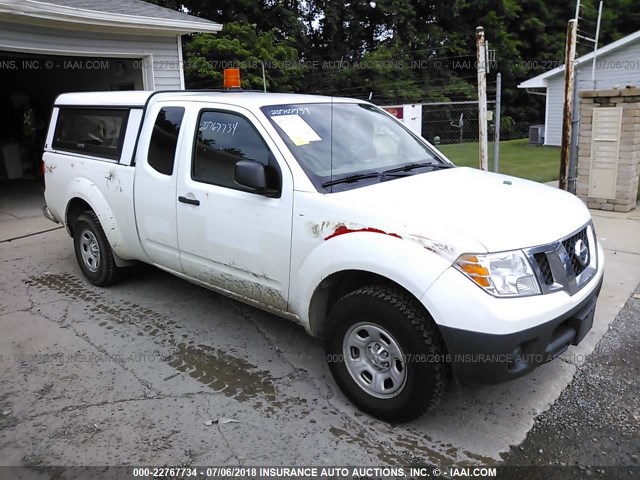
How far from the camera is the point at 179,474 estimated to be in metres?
2.77

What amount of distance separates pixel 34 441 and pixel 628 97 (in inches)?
316

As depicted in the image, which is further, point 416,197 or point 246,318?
point 246,318

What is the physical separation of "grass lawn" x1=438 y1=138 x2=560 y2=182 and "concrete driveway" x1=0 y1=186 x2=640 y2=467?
27.6ft

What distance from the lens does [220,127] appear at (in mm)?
3994

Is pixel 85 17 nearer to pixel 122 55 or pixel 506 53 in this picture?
pixel 122 55

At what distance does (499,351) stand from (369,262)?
805 millimetres

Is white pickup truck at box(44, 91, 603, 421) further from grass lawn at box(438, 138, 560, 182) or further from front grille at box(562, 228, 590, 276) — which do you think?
grass lawn at box(438, 138, 560, 182)

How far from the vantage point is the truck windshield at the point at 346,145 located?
354 centimetres

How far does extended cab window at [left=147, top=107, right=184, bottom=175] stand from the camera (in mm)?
4289

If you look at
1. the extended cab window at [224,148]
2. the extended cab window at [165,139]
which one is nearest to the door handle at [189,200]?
the extended cab window at [224,148]

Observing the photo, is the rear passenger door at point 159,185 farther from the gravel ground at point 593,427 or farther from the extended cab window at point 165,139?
the gravel ground at point 593,427

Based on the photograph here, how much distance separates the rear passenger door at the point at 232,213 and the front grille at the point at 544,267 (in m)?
1.46

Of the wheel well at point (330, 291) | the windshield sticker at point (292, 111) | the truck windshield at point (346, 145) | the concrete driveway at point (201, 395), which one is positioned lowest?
the concrete driveway at point (201, 395)

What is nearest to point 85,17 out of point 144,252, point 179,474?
point 144,252
